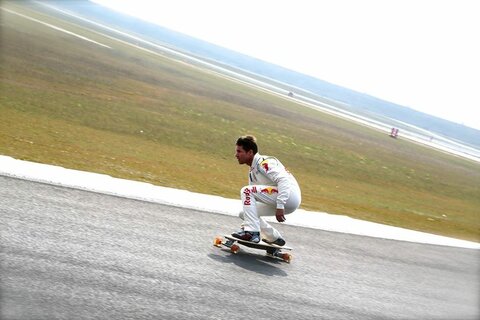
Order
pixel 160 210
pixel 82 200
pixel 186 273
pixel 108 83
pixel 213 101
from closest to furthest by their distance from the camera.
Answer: pixel 186 273 < pixel 82 200 < pixel 160 210 < pixel 108 83 < pixel 213 101

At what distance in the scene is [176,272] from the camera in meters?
8.00

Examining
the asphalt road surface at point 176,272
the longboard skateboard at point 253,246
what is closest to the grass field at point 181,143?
the asphalt road surface at point 176,272

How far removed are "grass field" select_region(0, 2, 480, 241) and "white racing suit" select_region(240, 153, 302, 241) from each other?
628cm

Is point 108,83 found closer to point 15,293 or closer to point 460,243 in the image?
point 460,243

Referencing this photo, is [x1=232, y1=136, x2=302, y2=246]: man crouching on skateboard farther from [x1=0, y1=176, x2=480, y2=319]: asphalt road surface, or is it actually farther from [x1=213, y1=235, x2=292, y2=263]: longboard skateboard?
[x1=0, y1=176, x2=480, y2=319]: asphalt road surface

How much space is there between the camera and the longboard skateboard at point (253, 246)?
9758 mm

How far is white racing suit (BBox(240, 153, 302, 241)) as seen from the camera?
969 cm

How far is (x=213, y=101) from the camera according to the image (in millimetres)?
51219

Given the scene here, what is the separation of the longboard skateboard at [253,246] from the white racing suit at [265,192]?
0.79 feet

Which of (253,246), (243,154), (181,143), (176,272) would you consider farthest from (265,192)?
(181,143)

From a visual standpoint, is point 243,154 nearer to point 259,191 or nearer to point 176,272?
point 259,191

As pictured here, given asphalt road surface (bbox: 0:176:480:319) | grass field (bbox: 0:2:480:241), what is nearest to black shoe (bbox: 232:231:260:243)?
asphalt road surface (bbox: 0:176:480:319)

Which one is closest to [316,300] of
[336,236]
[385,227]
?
[336,236]

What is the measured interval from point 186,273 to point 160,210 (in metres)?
3.29
